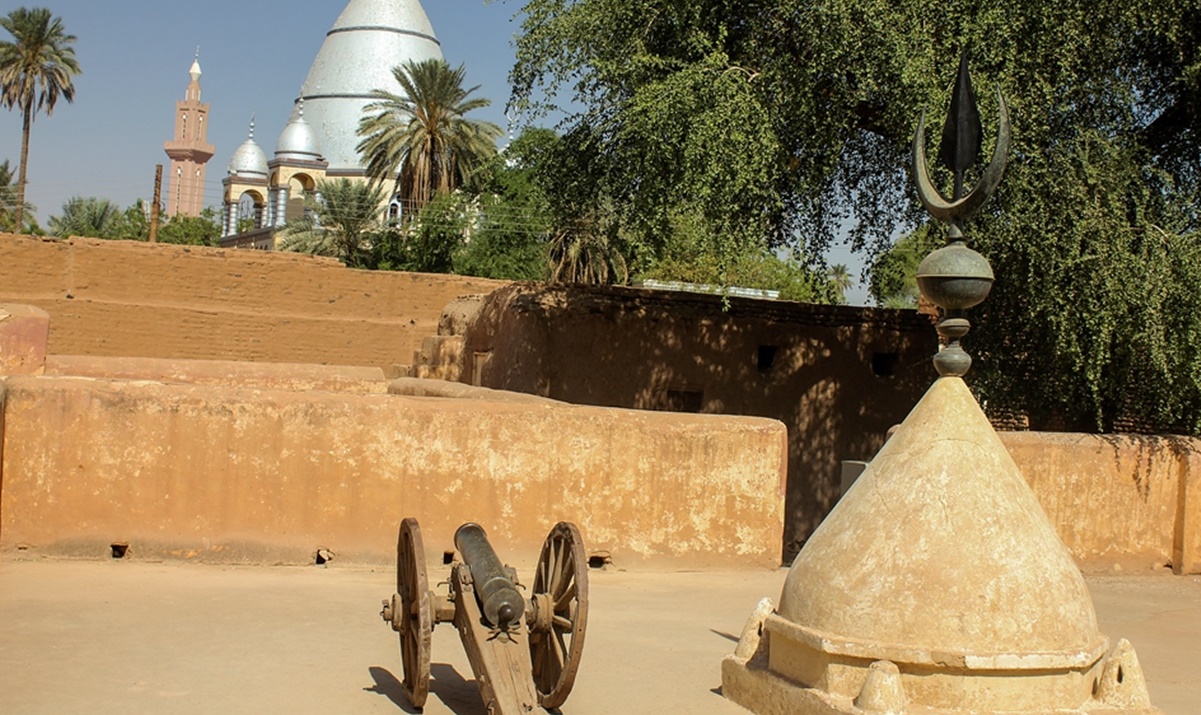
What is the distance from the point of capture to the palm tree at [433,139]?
42.9 metres

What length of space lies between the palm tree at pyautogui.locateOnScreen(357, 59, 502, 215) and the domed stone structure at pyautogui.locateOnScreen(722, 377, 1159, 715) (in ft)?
123

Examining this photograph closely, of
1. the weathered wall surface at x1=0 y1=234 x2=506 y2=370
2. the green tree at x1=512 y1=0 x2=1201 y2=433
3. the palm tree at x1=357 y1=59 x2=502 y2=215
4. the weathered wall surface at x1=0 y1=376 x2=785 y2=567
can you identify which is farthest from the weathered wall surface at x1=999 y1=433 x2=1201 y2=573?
the palm tree at x1=357 y1=59 x2=502 y2=215

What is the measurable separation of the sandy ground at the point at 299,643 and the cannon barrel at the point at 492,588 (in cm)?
73

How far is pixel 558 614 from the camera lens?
5637 millimetres

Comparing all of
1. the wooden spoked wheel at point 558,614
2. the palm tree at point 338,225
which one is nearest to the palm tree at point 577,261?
the palm tree at point 338,225

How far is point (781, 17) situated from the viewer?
46.1ft

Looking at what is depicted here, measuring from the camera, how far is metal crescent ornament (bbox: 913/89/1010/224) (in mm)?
6078

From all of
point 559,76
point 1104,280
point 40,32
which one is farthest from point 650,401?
point 40,32

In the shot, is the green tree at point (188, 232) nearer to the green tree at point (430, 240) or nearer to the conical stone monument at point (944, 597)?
the green tree at point (430, 240)

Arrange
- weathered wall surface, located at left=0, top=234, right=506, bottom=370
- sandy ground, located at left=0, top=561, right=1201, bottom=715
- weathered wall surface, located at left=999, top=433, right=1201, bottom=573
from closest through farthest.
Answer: sandy ground, located at left=0, top=561, right=1201, bottom=715, weathered wall surface, located at left=999, top=433, right=1201, bottom=573, weathered wall surface, located at left=0, top=234, right=506, bottom=370

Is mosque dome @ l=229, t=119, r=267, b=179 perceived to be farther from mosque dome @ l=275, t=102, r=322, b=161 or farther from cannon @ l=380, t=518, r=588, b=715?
cannon @ l=380, t=518, r=588, b=715

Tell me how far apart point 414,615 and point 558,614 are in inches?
24.4

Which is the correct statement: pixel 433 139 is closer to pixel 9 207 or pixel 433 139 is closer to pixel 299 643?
pixel 9 207

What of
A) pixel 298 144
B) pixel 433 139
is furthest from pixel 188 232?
pixel 433 139
